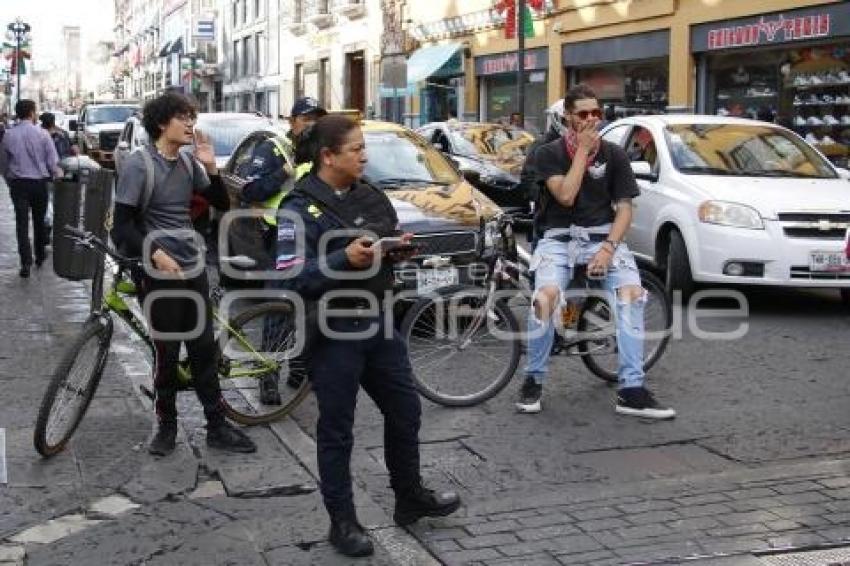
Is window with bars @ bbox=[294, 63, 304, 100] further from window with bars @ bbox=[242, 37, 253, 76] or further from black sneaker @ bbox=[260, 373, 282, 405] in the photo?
black sneaker @ bbox=[260, 373, 282, 405]

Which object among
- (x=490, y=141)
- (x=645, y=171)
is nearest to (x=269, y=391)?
(x=645, y=171)

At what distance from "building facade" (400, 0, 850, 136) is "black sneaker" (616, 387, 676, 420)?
12.8 meters

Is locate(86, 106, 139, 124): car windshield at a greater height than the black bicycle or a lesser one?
greater

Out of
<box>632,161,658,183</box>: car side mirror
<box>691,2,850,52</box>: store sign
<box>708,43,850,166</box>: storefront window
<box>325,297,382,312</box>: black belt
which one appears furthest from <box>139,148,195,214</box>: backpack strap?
<box>708,43,850,166</box>: storefront window

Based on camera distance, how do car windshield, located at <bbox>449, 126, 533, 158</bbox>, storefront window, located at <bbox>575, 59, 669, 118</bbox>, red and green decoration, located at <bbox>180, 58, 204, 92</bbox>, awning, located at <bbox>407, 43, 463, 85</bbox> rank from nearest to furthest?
car windshield, located at <bbox>449, 126, 533, 158</bbox> → storefront window, located at <bbox>575, 59, 669, 118</bbox> → awning, located at <bbox>407, 43, 463, 85</bbox> → red and green decoration, located at <bbox>180, 58, 204, 92</bbox>

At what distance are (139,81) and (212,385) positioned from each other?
3132 inches

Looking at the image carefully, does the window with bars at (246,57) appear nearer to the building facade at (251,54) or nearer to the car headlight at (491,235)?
the building facade at (251,54)

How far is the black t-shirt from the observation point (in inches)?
247

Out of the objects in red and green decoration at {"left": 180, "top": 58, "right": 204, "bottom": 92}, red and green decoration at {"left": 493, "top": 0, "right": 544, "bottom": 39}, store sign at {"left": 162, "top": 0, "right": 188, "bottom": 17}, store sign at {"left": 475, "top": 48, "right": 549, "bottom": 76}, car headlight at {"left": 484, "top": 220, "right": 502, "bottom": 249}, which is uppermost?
store sign at {"left": 162, "top": 0, "right": 188, "bottom": 17}

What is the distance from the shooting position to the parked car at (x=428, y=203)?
7.74 m

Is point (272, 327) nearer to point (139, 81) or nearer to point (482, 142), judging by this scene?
point (482, 142)

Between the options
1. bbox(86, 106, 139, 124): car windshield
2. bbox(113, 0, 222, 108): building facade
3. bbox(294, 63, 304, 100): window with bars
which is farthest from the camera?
bbox(113, 0, 222, 108): building facade

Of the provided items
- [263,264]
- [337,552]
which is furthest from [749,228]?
[337,552]

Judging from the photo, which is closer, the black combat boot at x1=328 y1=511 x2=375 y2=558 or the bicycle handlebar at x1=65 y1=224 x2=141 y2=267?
the black combat boot at x1=328 y1=511 x2=375 y2=558
